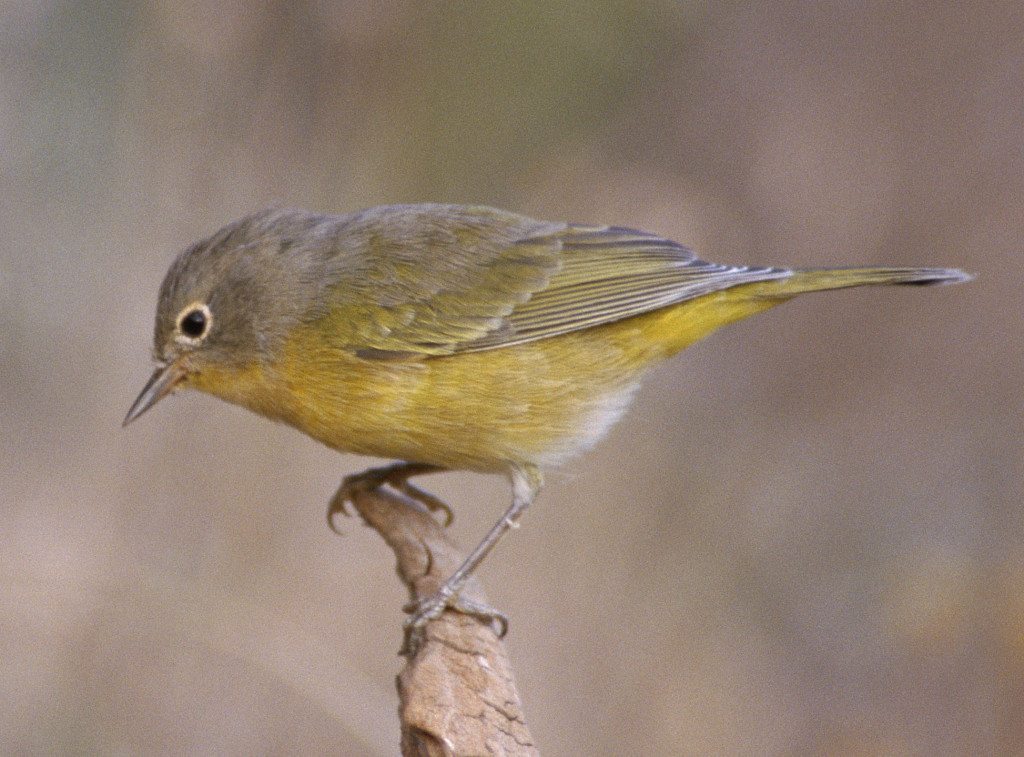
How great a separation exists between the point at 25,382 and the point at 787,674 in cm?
374

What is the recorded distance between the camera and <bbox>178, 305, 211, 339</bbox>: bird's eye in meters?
4.00

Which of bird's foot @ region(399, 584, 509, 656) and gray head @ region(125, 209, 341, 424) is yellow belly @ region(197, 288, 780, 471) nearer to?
gray head @ region(125, 209, 341, 424)

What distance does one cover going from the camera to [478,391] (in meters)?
3.95

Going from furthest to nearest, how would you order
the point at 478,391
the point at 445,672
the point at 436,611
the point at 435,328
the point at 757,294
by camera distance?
the point at 757,294
the point at 435,328
the point at 478,391
the point at 436,611
the point at 445,672

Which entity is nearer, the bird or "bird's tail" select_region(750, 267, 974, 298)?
the bird

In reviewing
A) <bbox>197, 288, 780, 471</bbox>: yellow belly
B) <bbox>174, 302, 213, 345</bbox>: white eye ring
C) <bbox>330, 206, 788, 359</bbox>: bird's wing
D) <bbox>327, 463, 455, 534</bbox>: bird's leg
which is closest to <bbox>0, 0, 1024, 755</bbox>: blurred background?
<bbox>197, 288, 780, 471</bbox>: yellow belly

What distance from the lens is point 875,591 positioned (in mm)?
5914

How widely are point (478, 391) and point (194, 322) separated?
953 mm

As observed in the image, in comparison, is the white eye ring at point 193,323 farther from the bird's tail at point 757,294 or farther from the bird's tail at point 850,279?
the bird's tail at point 850,279

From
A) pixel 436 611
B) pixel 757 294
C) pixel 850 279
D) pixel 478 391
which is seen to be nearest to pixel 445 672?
A: pixel 436 611

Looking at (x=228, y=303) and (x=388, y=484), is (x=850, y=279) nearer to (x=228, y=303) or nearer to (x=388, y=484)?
(x=388, y=484)

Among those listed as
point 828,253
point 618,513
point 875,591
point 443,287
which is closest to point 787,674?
point 875,591

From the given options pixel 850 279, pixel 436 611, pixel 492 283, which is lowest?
Answer: pixel 436 611

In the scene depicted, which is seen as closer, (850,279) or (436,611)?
(436,611)
